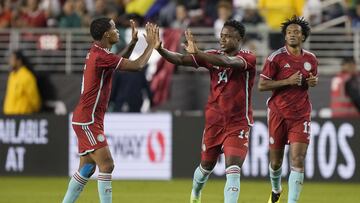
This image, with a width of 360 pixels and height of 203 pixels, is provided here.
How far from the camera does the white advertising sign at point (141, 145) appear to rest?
789 inches

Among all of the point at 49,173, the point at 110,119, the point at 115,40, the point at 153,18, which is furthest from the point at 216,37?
the point at 115,40

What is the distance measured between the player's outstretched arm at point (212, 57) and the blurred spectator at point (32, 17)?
36.7 feet

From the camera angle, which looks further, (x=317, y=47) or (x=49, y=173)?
(x=317, y=47)

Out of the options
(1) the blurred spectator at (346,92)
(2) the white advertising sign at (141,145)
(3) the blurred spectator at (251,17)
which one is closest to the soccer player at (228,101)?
(2) the white advertising sign at (141,145)

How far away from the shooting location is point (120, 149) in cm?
2011

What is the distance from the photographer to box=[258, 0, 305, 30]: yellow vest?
21.0m

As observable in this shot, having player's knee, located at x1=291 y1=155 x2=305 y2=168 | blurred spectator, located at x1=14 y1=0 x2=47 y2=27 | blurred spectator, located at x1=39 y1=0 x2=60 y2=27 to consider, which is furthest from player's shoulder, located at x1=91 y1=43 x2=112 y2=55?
blurred spectator, located at x1=39 y1=0 x2=60 y2=27

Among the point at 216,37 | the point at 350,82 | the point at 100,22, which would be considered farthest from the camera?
the point at 216,37

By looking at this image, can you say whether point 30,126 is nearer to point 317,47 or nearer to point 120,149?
point 120,149

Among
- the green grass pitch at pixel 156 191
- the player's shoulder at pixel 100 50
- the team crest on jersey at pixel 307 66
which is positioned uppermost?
the player's shoulder at pixel 100 50

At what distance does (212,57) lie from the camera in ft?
40.8

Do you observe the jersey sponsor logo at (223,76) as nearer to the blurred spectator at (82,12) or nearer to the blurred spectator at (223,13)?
the blurred spectator at (223,13)

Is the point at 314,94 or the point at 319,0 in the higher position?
the point at 319,0

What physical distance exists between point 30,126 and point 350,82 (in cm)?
619
